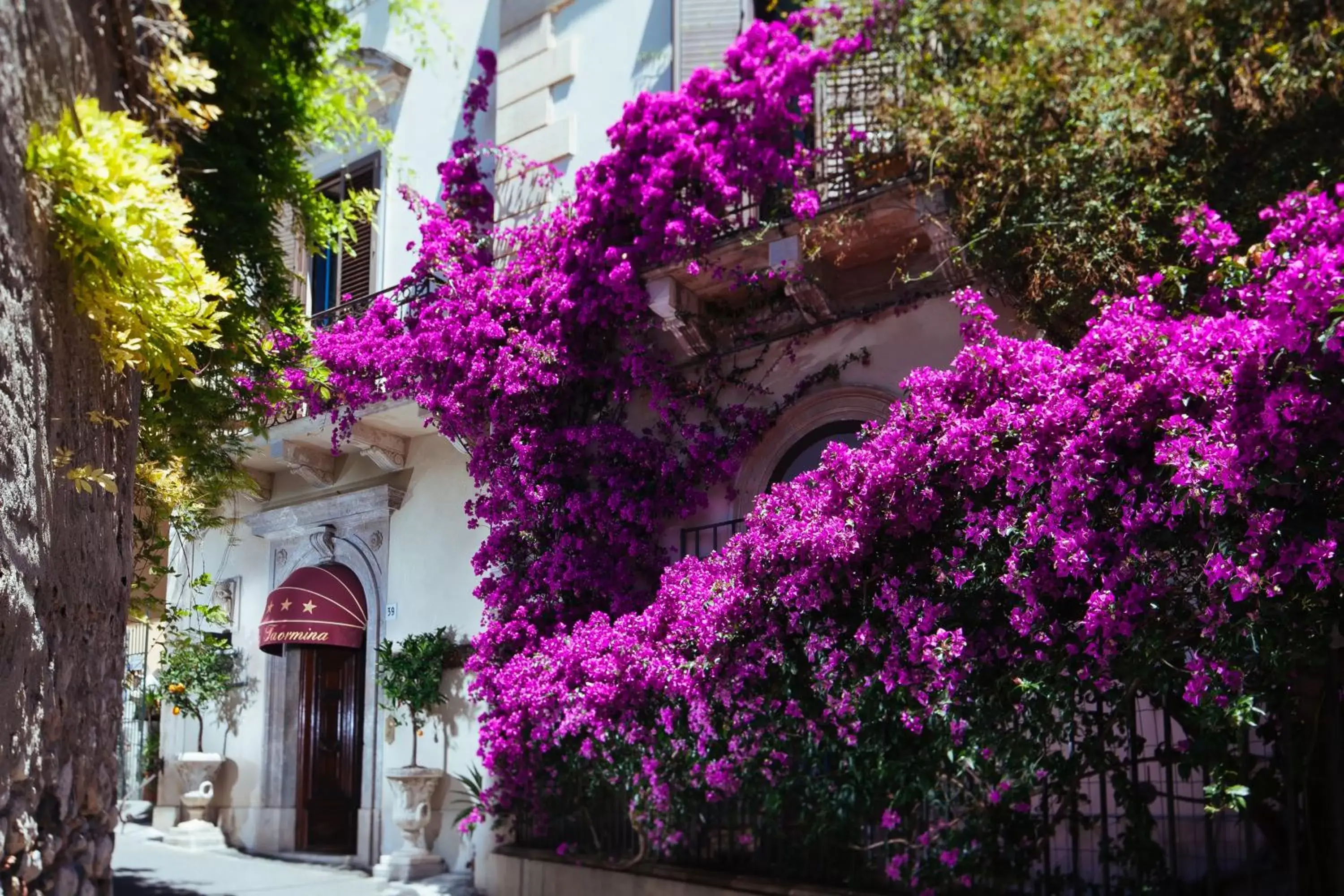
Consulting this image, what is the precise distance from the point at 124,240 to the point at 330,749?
37.1 ft

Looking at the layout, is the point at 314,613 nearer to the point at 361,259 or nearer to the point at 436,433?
the point at 436,433

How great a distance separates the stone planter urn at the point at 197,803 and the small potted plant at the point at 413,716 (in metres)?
2.83

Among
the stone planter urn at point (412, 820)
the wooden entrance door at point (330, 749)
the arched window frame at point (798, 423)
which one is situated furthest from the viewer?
the wooden entrance door at point (330, 749)

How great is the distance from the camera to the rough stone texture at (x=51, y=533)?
9.25 feet

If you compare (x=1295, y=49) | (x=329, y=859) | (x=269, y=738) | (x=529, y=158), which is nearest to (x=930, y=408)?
(x=1295, y=49)

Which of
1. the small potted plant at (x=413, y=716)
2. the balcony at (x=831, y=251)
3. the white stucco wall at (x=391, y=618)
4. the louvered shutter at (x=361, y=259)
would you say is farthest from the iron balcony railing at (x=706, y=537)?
the louvered shutter at (x=361, y=259)

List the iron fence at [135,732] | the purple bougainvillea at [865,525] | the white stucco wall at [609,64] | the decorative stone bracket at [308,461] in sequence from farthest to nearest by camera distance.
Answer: the iron fence at [135,732] → the decorative stone bracket at [308,461] → the white stucco wall at [609,64] → the purple bougainvillea at [865,525]

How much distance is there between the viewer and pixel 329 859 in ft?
40.0

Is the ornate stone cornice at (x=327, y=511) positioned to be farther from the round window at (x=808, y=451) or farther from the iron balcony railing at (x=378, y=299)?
the round window at (x=808, y=451)

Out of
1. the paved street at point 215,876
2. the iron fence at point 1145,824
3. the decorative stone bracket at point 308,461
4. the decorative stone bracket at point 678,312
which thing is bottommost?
the paved street at point 215,876

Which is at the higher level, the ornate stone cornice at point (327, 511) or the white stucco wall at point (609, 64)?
the white stucco wall at point (609, 64)

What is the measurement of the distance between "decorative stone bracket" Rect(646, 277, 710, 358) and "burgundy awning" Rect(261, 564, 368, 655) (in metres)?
4.85

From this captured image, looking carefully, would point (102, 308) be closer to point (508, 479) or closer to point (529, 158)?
point (508, 479)

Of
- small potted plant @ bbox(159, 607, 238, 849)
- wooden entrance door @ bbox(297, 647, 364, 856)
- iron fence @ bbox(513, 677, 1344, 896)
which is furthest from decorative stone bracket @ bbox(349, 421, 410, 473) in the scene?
iron fence @ bbox(513, 677, 1344, 896)
